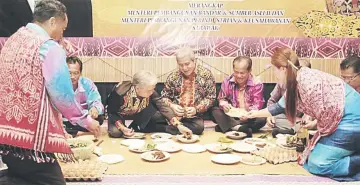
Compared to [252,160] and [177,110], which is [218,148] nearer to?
[252,160]

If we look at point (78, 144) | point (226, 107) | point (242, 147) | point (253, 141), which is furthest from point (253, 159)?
point (78, 144)

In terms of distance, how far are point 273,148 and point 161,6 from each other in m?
1.45

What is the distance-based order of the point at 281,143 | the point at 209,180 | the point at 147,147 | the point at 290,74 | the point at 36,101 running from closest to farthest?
the point at 36,101, the point at 209,180, the point at 290,74, the point at 147,147, the point at 281,143

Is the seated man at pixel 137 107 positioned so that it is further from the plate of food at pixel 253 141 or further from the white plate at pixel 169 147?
the plate of food at pixel 253 141

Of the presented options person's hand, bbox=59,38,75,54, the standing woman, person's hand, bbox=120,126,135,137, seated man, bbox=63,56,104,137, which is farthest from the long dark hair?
person's hand, bbox=59,38,75,54

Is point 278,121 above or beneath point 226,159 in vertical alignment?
above

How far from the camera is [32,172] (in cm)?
277

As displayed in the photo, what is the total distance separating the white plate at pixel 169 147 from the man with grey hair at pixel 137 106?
388 millimetres

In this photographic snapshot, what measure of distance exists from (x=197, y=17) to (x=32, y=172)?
6.45 ft

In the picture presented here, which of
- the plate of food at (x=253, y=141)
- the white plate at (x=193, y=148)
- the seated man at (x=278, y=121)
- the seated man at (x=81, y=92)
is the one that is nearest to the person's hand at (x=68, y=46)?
the seated man at (x=81, y=92)

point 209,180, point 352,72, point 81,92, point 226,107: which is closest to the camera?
point 209,180

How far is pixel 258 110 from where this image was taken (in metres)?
4.40

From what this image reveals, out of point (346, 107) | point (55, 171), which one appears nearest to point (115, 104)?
point (55, 171)

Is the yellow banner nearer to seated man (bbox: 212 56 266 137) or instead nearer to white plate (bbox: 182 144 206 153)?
seated man (bbox: 212 56 266 137)
